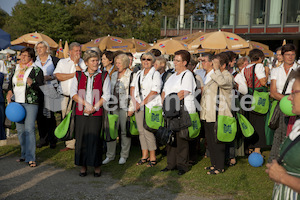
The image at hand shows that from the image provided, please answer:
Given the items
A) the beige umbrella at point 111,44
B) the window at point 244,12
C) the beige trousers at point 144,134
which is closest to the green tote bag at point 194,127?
the beige trousers at point 144,134

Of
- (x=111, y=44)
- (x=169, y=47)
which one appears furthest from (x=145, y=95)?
(x=111, y=44)

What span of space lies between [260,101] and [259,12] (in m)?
25.0

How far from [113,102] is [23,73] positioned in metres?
1.74

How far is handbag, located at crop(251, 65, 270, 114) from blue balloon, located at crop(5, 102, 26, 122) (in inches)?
176

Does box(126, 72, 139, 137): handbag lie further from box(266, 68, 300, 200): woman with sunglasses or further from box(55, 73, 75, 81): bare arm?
box(266, 68, 300, 200): woman with sunglasses

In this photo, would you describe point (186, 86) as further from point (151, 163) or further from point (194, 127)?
point (151, 163)

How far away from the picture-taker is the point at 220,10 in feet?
106

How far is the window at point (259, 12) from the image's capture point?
98.6 feet

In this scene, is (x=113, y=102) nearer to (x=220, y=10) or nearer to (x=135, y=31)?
(x=220, y=10)

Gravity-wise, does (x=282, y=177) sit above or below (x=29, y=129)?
above

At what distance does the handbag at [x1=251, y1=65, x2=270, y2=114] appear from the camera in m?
7.49

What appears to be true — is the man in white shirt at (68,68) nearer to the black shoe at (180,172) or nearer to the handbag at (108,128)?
the handbag at (108,128)

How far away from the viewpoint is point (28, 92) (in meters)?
6.77

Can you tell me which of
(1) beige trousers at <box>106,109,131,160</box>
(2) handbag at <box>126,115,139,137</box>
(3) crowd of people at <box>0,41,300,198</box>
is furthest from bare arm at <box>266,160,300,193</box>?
(1) beige trousers at <box>106,109,131,160</box>
